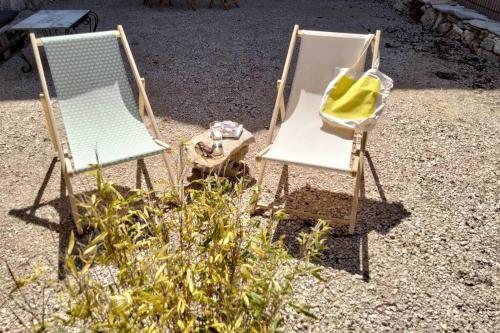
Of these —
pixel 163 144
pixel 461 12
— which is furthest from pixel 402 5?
pixel 163 144

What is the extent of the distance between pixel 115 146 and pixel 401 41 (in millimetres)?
5447

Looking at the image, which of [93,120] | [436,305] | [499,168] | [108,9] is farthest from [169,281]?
[108,9]

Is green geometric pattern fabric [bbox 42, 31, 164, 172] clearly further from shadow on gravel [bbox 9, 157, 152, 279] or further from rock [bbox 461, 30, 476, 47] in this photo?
rock [bbox 461, 30, 476, 47]

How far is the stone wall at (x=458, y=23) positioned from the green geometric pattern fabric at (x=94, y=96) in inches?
207

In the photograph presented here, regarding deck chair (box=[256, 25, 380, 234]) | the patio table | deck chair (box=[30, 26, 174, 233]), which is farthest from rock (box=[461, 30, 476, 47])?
the patio table

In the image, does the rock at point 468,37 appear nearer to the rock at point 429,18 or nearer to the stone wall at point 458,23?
the stone wall at point 458,23

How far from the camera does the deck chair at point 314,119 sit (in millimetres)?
3006

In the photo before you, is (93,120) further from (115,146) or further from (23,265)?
(23,265)

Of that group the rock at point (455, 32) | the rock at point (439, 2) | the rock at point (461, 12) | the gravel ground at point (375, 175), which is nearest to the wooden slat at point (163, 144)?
the gravel ground at point (375, 175)

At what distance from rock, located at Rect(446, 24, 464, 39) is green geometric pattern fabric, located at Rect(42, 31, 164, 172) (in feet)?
18.4

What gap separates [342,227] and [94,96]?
219cm

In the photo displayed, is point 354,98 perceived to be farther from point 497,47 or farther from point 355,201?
point 497,47

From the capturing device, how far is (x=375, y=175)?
12.2 feet

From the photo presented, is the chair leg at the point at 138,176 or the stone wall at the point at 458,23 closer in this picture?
A: the chair leg at the point at 138,176
